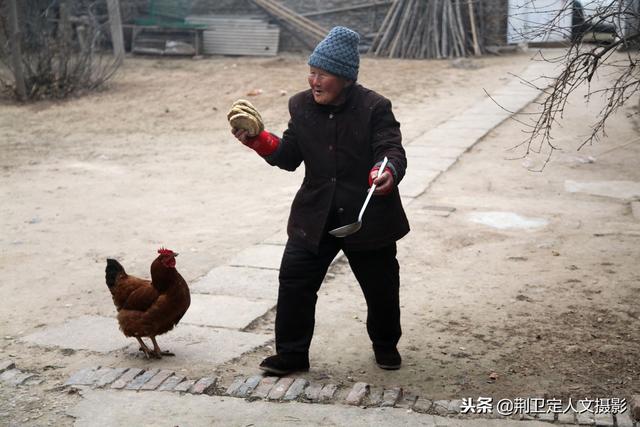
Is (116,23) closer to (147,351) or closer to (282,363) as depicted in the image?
(147,351)

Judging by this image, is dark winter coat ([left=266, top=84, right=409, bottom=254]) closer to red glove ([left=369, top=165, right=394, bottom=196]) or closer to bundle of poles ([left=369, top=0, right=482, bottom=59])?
red glove ([left=369, top=165, right=394, bottom=196])

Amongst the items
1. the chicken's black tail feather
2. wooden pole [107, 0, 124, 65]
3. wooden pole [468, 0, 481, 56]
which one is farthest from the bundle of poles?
the chicken's black tail feather

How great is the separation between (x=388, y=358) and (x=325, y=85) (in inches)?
56.9

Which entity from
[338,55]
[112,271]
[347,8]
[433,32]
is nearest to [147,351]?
[112,271]

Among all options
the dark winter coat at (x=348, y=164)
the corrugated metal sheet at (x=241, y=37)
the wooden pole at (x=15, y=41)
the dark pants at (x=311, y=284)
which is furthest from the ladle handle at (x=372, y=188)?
the corrugated metal sheet at (x=241, y=37)

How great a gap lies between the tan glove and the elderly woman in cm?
5

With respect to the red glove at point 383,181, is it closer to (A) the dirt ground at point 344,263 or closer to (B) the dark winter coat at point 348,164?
(B) the dark winter coat at point 348,164

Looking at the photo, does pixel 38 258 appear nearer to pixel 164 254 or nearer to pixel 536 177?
pixel 164 254

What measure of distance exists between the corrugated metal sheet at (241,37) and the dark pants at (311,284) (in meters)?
16.6

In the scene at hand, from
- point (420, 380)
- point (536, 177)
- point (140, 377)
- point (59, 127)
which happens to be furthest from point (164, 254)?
point (59, 127)

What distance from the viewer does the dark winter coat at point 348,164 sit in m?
4.00

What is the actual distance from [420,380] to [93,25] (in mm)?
14703

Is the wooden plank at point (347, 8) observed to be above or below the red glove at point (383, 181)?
below

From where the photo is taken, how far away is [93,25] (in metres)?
17.1
